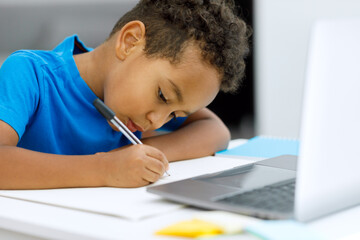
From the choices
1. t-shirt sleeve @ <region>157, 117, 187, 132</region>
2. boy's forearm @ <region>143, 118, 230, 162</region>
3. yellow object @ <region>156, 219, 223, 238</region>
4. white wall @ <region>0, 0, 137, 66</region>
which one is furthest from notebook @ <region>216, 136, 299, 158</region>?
white wall @ <region>0, 0, 137, 66</region>

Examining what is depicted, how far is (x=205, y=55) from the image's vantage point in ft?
3.00

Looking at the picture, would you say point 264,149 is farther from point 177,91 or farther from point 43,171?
point 43,171

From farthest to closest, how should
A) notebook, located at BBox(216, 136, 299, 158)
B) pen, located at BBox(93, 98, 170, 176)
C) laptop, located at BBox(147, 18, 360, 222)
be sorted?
notebook, located at BBox(216, 136, 299, 158) → pen, located at BBox(93, 98, 170, 176) → laptop, located at BBox(147, 18, 360, 222)

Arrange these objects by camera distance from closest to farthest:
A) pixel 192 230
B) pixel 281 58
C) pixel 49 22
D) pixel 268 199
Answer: pixel 192 230
pixel 268 199
pixel 49 22
pixel 281 58

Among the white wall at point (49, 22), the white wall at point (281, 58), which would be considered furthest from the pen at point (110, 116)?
the white wall at point (281, 58)

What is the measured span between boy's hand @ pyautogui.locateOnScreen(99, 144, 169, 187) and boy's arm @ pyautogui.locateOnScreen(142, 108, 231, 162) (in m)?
0.20

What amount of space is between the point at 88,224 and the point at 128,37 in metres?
0.52

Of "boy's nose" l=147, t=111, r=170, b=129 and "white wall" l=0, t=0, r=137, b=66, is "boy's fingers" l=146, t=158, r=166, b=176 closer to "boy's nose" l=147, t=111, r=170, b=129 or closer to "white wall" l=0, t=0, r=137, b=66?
"boy's nose" l=147, t=111, r=170, b=129

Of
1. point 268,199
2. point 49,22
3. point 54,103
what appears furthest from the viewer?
point 49,22

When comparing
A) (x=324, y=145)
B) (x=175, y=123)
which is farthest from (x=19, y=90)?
(x=324, y=145)

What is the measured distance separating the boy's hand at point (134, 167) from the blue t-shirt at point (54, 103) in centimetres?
20

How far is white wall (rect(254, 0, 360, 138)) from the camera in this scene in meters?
2.72

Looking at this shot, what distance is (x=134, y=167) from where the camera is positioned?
731mm

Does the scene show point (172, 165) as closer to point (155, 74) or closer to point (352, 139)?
point (155, 74)
